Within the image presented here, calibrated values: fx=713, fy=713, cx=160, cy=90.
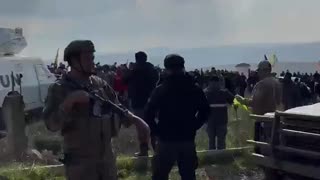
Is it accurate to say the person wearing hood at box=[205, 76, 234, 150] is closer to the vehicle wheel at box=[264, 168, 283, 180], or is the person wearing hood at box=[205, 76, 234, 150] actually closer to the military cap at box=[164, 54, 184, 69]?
the military cap at box=[164, 54, 184, 69]

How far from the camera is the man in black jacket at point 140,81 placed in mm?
10633

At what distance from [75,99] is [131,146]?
6.89 m

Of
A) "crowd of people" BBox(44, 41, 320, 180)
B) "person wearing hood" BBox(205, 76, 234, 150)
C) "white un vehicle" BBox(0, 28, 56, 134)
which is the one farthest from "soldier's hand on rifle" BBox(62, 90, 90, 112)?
"white un vehicle" BBox(0, 28, 56, 134)

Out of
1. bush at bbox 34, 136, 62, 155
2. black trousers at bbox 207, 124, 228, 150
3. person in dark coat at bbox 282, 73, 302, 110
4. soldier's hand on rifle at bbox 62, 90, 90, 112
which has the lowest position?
bush at bbox 34, 136, 62, 155

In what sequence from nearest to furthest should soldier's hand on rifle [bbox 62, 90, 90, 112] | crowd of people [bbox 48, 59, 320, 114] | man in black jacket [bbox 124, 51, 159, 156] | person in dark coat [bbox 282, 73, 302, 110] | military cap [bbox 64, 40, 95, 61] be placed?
soldier's hand on rifle [bbox 62, 90, 90, 112], military cap [bbox 64, 40, 95, 61], man in black jacket [bbox 124, 51, 159, 156], crowd of people [bbox 48, 59, 320, 114], person in dark coat [bbox 282, 73, 302, 110]

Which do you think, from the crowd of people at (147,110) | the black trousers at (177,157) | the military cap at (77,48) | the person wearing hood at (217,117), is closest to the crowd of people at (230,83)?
the crowd of people at (147,110)

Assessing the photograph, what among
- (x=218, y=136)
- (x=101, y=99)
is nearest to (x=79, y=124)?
(x=101, y=99)

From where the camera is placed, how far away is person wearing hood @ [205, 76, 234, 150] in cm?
1092

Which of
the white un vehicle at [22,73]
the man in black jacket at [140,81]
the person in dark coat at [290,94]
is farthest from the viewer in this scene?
the white un vehicle at [22,73]

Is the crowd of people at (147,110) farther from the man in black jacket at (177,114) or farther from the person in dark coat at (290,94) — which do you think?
the person in dark coat at (290,94)

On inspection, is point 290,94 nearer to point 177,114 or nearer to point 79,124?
point 177,114

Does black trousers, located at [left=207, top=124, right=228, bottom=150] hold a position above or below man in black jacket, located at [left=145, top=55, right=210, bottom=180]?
below

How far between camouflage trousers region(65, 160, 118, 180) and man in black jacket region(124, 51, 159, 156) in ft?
18.2

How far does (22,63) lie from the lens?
15.6 m
